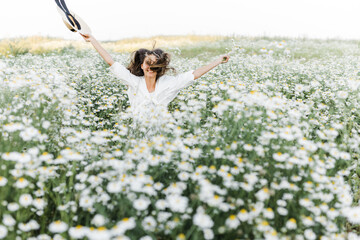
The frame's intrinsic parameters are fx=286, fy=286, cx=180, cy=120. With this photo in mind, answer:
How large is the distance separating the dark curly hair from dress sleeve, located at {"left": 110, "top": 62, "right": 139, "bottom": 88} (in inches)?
14.0

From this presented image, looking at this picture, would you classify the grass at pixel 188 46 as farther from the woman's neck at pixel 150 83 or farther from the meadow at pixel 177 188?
the meadow at pixel 177 188

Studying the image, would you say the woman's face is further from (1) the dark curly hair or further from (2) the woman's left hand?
(2) the woman's left hand

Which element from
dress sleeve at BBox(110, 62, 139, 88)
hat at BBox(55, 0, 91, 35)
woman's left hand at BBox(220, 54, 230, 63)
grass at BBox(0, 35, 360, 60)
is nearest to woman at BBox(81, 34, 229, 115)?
dress sleeve at BBox(110, 62, 139, 88)

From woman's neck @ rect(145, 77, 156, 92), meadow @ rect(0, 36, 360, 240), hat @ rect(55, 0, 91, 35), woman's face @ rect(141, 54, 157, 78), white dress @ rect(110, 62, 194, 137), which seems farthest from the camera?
woman's neck @ rect(145, 77, 156, 92)

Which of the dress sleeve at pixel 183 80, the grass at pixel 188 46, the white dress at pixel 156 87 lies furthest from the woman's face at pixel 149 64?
the grass at pixel 188 46

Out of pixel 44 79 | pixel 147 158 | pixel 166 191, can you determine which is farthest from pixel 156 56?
pixel 166 191

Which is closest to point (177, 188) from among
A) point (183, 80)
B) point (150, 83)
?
point (183, 80)

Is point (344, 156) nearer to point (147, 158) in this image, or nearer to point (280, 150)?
point (280, 150)

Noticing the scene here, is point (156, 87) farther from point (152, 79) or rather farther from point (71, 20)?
point (71, 20)

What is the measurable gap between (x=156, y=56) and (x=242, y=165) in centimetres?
268

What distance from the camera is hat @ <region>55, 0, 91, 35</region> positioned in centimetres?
394

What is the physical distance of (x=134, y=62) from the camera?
4.88m

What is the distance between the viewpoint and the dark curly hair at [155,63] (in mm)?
4383

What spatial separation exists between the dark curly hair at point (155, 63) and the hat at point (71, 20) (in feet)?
2.96
